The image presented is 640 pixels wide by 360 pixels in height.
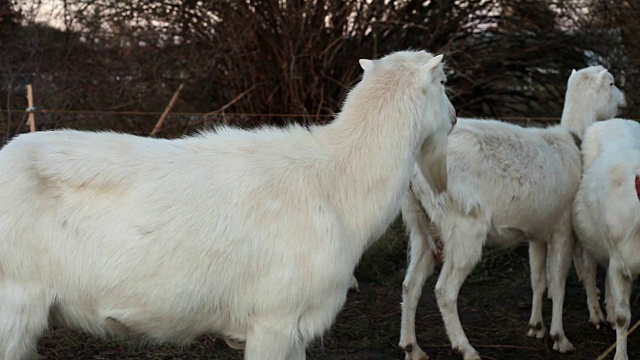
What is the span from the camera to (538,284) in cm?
628

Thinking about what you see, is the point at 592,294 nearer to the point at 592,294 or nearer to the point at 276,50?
the point at 592,294

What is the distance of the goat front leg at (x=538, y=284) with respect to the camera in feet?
20.0

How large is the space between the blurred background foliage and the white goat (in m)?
4.18

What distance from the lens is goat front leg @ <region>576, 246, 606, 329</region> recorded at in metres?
6.29

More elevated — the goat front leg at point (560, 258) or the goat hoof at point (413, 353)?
the goat front leg at point (560, 258)

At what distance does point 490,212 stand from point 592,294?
1.42 meters

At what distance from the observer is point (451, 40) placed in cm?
1047

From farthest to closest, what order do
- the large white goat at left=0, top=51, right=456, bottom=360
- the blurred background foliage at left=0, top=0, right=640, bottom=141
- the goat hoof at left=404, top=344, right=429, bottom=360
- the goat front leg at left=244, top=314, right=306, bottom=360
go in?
1. the blurred background foliage at left=0, top=0, right=640, bottom=141
2. the goat hoof at left=404, top=344, right=429, bottom=360
3. the goat front leg at left=244, top=314, right=306, bottom=360
4. the large white goat at left=0, top=51, right=456, bottom=360

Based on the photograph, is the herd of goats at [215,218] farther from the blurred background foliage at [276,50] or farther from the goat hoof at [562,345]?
the blurred background foliage at [276,50]

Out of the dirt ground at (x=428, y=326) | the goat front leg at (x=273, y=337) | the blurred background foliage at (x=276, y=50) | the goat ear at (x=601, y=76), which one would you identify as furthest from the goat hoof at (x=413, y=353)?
the blurred background foliage at (x=276, y=50)

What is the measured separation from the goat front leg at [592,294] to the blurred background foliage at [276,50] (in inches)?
170

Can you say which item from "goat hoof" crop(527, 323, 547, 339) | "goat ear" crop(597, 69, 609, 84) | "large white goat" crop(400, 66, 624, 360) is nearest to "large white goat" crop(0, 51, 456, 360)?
"large white goat" crop(400, 66, 624, 360)

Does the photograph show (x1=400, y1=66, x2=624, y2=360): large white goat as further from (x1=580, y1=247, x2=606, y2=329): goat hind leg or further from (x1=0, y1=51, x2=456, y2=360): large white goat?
(x1=0, y1=51, x2=456, y2=360): large white goat

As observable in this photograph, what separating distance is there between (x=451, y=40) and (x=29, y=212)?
26.5 feet
